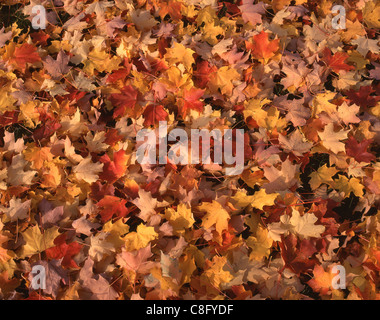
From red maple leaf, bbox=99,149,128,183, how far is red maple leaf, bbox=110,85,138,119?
0.26m

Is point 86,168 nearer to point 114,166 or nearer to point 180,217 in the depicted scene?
point 114,166

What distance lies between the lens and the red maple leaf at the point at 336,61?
2.23 meters

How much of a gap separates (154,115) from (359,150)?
114 centimetres

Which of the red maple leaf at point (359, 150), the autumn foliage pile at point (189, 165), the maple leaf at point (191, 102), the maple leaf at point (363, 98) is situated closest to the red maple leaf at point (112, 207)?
the autumn foliage pile at point (189, 165)

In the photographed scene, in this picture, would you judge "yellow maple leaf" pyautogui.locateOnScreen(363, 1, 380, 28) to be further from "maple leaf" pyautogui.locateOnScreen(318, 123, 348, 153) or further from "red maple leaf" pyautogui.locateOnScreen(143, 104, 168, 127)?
"red maple leaf" pyautogui.locateOnScreen(143, 104, 168, 127)

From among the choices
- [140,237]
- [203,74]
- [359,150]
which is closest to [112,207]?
[140,237]

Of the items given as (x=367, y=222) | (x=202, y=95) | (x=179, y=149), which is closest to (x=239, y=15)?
(x=202, y=95)

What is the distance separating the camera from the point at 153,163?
192 centimetres

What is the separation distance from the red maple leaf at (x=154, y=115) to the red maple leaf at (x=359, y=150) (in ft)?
3.36

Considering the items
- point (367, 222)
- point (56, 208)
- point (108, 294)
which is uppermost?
point (56, 208)

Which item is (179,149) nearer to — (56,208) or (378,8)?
(56,208)

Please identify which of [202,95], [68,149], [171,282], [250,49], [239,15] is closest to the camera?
[171,282]

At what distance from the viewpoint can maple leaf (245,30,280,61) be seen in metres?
2.24

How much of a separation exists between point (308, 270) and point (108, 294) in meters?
0.94
